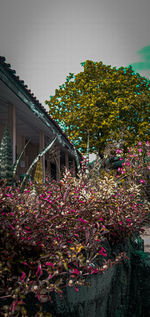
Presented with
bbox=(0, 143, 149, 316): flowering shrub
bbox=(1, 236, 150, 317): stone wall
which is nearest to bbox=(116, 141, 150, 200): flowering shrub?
bbox=(1, 236, 150, 317): stone wall

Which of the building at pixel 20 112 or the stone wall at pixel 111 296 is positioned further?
the building at pixel 20 112

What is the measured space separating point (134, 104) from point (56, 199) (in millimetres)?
16640

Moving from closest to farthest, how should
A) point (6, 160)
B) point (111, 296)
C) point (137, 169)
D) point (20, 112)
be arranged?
point (111, 296)
point (6, 160)
point (20, 112)
point (137, 169)

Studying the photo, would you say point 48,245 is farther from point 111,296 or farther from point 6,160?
point 6,160

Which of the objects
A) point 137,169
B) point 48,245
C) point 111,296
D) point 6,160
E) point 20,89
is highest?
point 20,89

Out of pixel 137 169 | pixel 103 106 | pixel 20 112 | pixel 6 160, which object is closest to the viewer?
pixel 6 160

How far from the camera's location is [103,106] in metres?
18.0

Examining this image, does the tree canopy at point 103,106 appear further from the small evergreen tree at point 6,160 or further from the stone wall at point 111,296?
the stone wall at point 111,296

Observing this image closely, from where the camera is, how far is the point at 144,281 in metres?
3.52

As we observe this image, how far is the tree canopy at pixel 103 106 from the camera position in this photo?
17297mm

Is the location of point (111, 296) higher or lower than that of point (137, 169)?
lower

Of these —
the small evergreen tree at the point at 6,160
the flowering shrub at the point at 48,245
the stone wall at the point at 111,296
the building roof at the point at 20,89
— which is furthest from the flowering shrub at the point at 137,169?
the flowering shrub at the point at 48,245

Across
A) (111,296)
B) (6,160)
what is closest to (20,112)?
(6,160)

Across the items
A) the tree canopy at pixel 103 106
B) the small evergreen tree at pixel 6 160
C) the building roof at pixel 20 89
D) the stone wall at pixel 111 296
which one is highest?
the tree canopy at pixel 103 106
